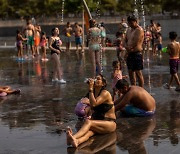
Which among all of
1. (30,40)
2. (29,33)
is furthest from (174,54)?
(29,33)

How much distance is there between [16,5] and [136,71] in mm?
55465

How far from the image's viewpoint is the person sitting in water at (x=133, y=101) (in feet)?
29.7

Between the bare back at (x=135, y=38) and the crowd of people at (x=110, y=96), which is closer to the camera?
the crowd of people at (x=110, y=96)

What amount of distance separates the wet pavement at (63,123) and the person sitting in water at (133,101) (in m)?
0.19

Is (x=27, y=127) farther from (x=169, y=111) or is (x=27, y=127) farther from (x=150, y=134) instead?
(x=169, y=111)

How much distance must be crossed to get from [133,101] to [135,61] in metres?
2.34

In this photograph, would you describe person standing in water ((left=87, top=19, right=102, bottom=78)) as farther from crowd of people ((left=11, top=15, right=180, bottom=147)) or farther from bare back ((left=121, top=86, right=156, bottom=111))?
bare back ((left=121, top=86, right=156, bottom=111))

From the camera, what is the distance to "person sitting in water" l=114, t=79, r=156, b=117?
905 cm

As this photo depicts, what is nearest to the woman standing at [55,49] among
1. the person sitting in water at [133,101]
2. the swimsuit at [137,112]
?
the person sitting in water at [133,101]

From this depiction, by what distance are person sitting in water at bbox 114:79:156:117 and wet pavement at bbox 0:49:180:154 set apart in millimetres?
186

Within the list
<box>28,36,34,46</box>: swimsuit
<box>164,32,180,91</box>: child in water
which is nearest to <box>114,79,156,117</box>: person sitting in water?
<box>164,32,180,91</box>: child in water

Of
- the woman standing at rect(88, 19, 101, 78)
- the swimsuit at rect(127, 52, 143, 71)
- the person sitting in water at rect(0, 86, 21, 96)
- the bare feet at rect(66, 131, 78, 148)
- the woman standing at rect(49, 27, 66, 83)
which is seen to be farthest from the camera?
the woman standing at rect(88, 19, 101, 78)

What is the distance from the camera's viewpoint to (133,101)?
925 centimetres

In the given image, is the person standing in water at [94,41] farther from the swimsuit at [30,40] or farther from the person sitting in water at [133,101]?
the swimsuit at [30,40]
